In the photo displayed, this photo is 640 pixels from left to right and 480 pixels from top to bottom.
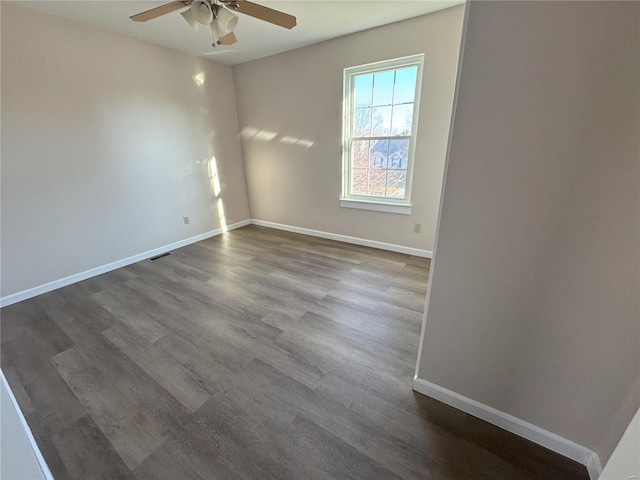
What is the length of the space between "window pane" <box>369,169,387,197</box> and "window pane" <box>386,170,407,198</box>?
7 cm

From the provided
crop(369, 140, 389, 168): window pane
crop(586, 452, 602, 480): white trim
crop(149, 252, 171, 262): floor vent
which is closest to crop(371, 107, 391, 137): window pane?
crop(369, 140, 389, 168): window pane

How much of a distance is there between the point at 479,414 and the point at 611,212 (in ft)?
3.60

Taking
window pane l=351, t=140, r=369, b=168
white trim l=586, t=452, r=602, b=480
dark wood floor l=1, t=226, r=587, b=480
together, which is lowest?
dark wood floor l=1, t=226, r=587, b=480

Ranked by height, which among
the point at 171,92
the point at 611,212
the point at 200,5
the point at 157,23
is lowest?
the point at 611,212

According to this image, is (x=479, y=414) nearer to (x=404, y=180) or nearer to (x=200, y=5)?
(x=404, y=180)

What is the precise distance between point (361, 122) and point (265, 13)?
169 cm

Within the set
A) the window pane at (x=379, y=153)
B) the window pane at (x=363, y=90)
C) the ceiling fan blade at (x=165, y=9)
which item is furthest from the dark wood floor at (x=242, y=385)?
the ceiling fan blade at (x=165, y=9)

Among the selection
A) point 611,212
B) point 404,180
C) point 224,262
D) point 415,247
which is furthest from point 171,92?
point 611,212

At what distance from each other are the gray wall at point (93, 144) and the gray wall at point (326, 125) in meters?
0.73

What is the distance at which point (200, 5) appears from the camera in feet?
5.87

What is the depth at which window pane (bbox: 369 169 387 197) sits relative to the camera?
331 cm

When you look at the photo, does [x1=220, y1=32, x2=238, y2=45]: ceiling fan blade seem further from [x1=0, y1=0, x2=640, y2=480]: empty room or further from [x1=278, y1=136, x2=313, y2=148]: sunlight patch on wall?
[x1=278, y1=136, x2=313, y2=148]: sunlight patch on wall

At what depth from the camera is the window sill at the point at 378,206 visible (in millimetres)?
3188

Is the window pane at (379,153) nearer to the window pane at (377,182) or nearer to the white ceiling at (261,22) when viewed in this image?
the window pane at (377,182)
